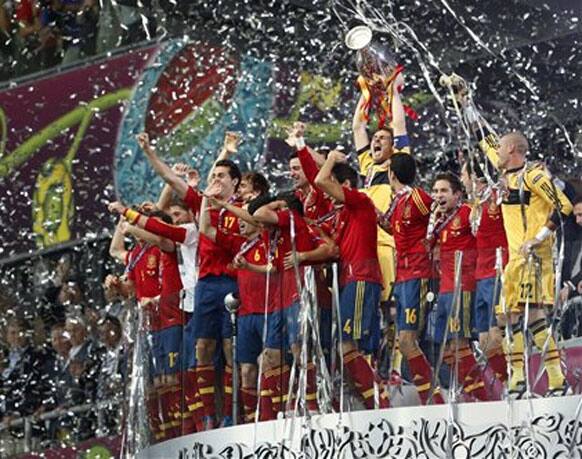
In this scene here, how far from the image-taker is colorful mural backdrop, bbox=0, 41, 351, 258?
1180 centimetres

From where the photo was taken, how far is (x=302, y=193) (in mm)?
7758

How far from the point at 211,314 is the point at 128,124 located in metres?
4.92

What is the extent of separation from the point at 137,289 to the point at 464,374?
227 centimetres

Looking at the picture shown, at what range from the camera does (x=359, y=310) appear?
22.8ft

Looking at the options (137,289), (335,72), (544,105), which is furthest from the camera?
(335,72)

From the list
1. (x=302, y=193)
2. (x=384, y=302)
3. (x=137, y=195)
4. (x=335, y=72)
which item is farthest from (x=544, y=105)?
(x=384, y=302)

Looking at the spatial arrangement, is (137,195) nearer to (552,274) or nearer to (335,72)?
(335,72)

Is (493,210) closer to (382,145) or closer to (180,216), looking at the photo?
(382,145)

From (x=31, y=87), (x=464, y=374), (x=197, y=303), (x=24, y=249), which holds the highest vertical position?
(x=31, y=87)

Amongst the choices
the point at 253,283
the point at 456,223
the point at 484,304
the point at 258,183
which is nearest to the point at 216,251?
the point at 258,183

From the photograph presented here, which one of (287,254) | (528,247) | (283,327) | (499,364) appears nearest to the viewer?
(499,364)

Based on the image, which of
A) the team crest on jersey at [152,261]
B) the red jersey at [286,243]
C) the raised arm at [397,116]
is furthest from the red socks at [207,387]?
the raised arm at [397,116]

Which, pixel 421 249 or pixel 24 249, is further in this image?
pixel 24 249

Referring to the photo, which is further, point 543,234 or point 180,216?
point 180,216
